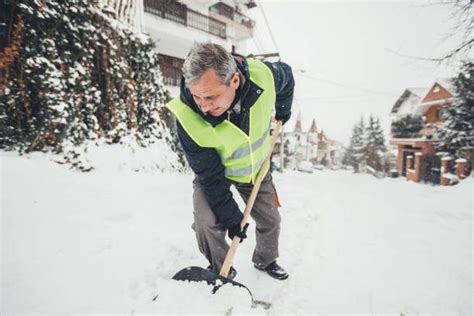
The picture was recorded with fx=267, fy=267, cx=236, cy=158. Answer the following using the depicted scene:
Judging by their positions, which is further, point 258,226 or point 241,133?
point 258,226

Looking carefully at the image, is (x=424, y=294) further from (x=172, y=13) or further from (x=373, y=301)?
(x=172, y=13)

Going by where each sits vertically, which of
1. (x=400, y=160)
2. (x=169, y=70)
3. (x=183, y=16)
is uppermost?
(x=183, y=16)

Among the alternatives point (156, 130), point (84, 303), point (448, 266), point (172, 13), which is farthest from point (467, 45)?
point (172, 13)

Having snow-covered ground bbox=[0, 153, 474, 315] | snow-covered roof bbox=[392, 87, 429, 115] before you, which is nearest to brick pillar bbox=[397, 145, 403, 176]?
snow-covered roof bbox=[392, 87, 429, 115]

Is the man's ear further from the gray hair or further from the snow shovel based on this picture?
the snow shovel

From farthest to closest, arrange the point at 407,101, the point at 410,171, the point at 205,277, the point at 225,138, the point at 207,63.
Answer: the point at 407,101 → the point at 410,171 → the point at 225,138 → the point at 205,277 → the point at 207,63

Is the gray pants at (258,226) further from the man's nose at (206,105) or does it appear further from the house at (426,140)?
the house at (426,140)

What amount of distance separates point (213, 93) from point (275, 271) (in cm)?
146

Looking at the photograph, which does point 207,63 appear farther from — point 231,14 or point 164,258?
point 231,14

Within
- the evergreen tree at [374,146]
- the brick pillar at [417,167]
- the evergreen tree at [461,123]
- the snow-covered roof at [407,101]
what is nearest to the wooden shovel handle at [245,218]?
the evergreen tree at [461,123]

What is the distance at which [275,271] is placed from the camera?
6.93ft

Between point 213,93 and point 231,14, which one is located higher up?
point 231,14

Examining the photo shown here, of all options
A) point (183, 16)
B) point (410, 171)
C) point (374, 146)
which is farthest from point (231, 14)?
point (374, 146)

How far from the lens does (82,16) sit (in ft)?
13.1
